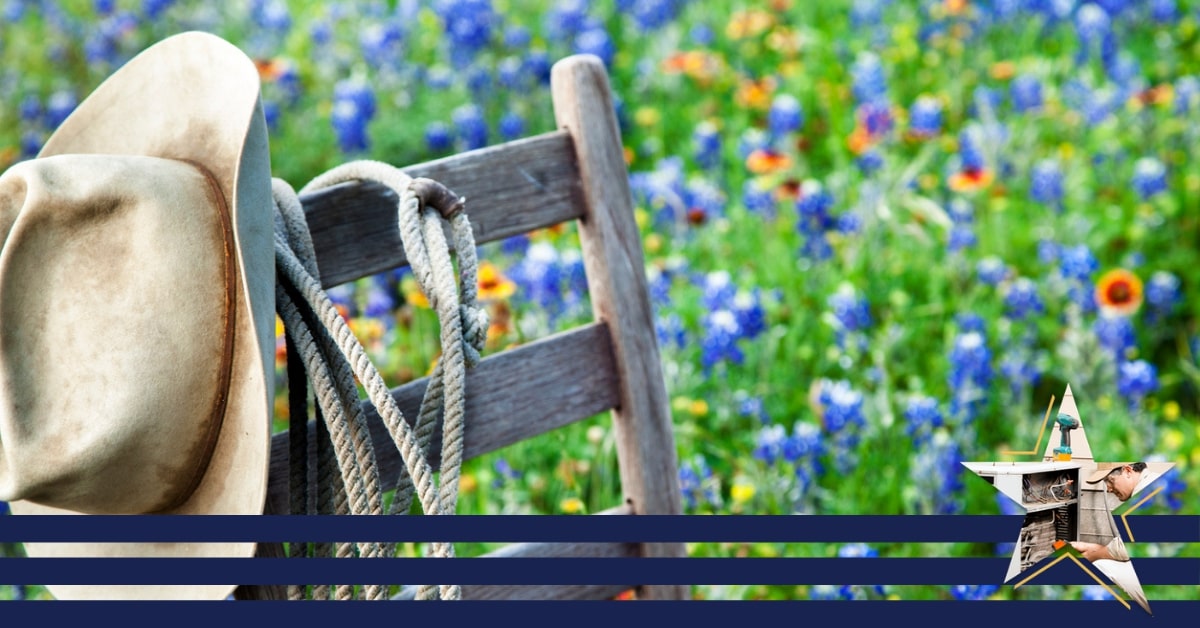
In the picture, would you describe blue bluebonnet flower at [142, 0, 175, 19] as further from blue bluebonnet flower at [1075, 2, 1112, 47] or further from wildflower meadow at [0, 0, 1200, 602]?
blue bluebonnet flower at [1075, 2, 1112, 47]

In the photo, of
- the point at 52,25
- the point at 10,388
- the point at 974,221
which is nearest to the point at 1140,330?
the point at 974,221

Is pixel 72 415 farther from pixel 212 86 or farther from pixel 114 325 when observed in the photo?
pixel 212 86

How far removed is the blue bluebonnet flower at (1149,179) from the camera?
295 cm

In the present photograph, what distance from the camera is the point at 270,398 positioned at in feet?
2.79

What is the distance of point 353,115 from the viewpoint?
9.93 feet

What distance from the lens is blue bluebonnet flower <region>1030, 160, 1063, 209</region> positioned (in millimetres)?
2945

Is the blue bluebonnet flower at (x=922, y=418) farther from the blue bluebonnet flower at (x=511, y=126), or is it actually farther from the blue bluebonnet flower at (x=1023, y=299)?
the blue bluebonnet flower at (x=511, y=126)

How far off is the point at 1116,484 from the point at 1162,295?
86.0 inches

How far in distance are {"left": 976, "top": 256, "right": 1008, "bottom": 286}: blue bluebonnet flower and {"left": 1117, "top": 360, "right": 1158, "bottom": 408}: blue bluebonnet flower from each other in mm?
413

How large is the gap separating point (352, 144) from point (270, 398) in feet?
7.63

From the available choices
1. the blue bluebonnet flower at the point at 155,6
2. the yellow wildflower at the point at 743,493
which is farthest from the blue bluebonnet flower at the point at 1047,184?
the blue bluebonnet flower at the point at 155,6
